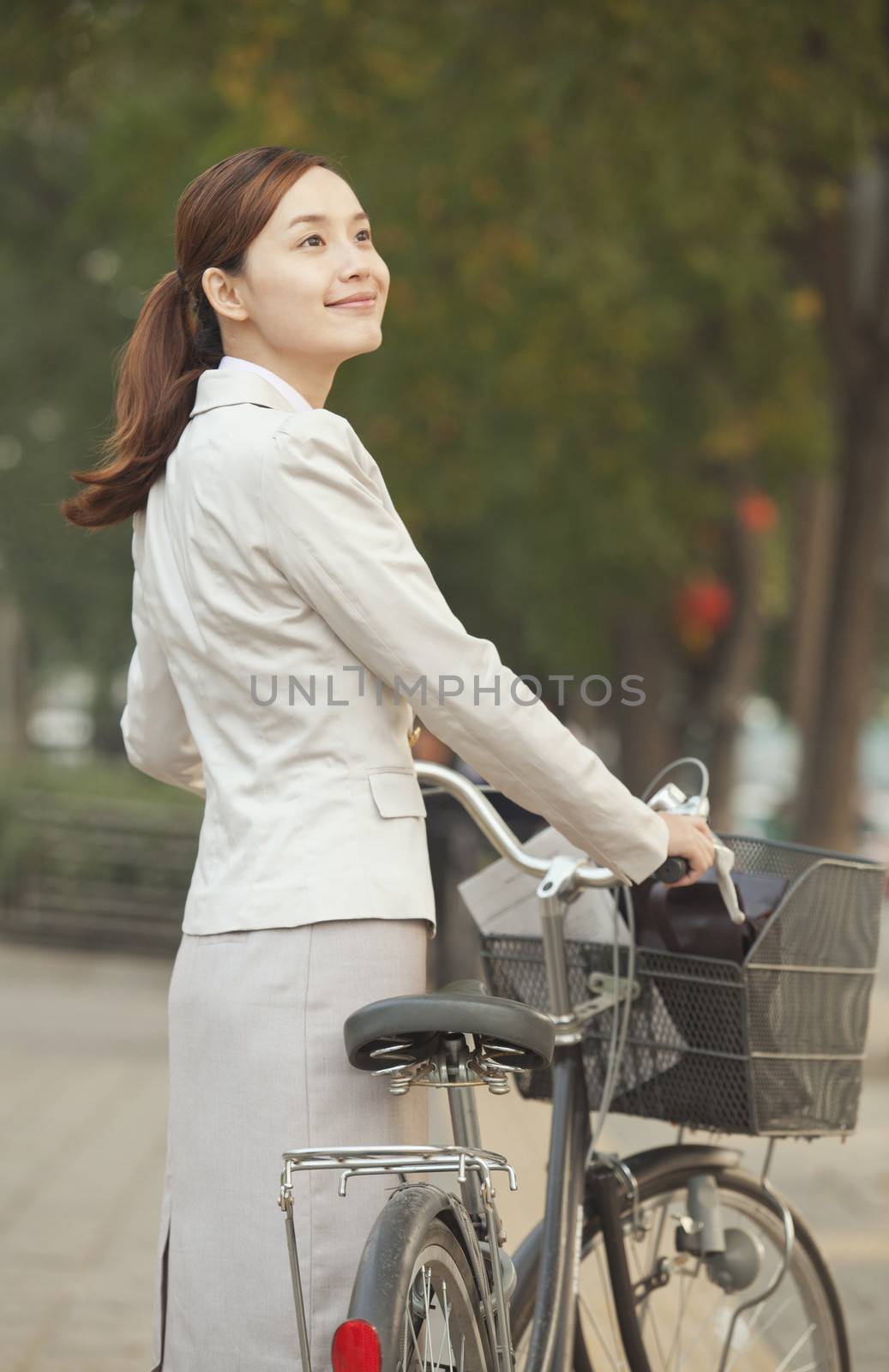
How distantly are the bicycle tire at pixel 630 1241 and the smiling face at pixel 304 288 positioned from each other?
4.46ft

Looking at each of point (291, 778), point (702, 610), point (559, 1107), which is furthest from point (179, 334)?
point (702, 610)

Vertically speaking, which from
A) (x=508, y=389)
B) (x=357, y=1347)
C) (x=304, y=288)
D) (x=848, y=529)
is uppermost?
(x=508, y=389)

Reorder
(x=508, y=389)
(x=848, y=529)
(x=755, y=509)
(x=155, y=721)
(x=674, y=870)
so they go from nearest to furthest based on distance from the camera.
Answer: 1. (x=674, y=870)
2. (x=155, y=721)
3. (x=848, y=529)
4. (x=508, y=389)
5. (x=755, y=509)

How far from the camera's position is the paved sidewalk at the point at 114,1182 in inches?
173

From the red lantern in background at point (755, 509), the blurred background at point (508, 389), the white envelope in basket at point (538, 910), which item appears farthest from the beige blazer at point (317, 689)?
the red lantern in background at point (755, 509)

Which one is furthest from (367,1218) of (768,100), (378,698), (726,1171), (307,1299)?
(768,100)

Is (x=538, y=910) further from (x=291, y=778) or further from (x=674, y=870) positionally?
(x=291, y=778)

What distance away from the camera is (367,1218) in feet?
7.11

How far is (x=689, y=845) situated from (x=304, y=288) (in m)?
0.87

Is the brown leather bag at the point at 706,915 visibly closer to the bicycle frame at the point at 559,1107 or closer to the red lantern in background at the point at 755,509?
the bicycle frame at the point at 559,1107

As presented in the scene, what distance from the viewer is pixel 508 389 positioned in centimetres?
1104

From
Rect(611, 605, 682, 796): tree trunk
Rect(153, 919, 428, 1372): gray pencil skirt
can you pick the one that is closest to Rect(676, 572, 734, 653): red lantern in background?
Rect(611, 605, 682, 796): tree trunk

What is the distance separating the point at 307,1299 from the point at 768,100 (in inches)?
267

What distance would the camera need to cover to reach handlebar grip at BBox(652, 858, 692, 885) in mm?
2395
